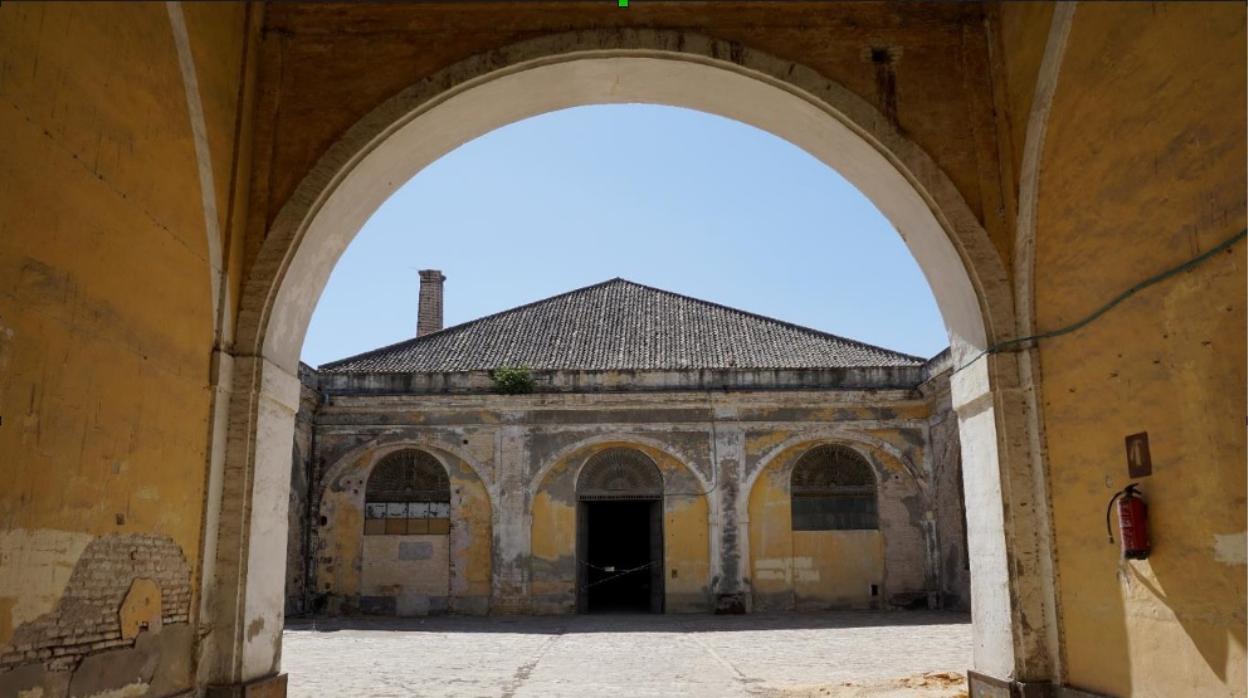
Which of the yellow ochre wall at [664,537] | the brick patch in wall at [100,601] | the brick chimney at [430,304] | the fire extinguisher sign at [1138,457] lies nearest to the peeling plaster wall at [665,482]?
the yellow ochre wall at [664,537]

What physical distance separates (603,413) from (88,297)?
13873 millimetres

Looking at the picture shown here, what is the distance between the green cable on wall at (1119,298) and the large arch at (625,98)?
0.22ft

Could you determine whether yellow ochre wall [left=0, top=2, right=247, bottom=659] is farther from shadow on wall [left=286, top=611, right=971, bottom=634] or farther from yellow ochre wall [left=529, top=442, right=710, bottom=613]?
yellow ochre wall [left=529, top=442, right=710, bottom=613]

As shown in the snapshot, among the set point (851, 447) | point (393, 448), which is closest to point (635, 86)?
point (851, 447)

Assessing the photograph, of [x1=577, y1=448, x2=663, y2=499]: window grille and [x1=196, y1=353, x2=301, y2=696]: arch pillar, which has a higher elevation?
[x1=577, y1=448, x2=663, y2=499]: window grille

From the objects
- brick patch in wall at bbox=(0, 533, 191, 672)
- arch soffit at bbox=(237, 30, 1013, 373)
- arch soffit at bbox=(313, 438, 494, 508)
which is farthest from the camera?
arch soffit at bbox=(313, 438, 494, 508)

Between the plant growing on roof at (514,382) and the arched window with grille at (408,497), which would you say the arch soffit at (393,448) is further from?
the plant growing on roof at (514,382)

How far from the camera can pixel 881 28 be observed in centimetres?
601

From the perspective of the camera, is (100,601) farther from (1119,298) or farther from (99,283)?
(1119,298)

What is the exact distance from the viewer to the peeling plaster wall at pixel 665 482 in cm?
1748

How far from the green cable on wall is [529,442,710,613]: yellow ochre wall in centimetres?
1182

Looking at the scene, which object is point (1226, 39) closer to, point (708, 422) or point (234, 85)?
point (234, 85)

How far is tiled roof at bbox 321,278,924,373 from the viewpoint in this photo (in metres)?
19.3

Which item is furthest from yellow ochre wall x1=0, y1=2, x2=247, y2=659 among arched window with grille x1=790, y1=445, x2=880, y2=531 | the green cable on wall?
arched window with grille x1=790, y1=445, x2=880, y2=531
